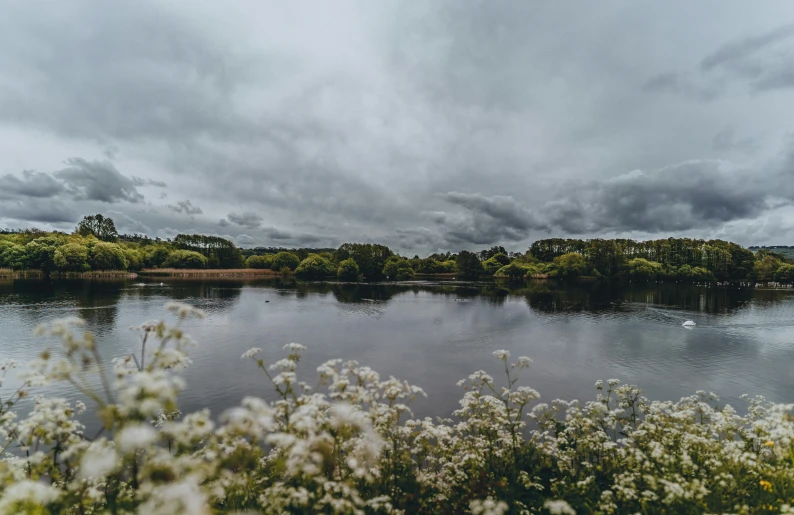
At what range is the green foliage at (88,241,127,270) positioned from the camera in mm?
99625

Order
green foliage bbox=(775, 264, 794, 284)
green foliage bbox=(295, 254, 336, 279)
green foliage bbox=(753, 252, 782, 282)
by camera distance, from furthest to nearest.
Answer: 1. green foliage bbox=(295, 254, 336, 279)
2. green foliage bbox=(753, 252, 782, 282)
3. green foliage bbox=(775, 264, 794, 284)

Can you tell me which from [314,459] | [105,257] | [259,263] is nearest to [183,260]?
[105,257]

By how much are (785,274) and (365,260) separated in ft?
465

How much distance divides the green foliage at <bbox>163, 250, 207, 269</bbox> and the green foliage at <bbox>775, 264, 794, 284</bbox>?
204 metres

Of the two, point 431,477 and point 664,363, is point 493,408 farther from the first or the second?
point 664,363

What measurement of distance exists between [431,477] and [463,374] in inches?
545

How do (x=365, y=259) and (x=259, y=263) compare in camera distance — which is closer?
(x=365, y=259)

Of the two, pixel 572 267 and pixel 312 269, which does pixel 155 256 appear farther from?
pixel 572 267

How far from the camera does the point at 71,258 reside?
93.5 meters

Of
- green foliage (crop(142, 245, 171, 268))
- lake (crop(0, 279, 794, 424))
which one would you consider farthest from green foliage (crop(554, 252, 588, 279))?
green foliage (crop(142, 245, 171, 268))

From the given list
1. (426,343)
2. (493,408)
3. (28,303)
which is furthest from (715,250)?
(28,303)

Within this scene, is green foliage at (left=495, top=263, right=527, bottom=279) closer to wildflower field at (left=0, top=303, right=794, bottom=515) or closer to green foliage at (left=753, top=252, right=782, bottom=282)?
green foliage at (left=753, top=252, right=782, bottom=282)

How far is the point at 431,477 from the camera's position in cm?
758

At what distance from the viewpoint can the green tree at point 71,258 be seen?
304 ft
